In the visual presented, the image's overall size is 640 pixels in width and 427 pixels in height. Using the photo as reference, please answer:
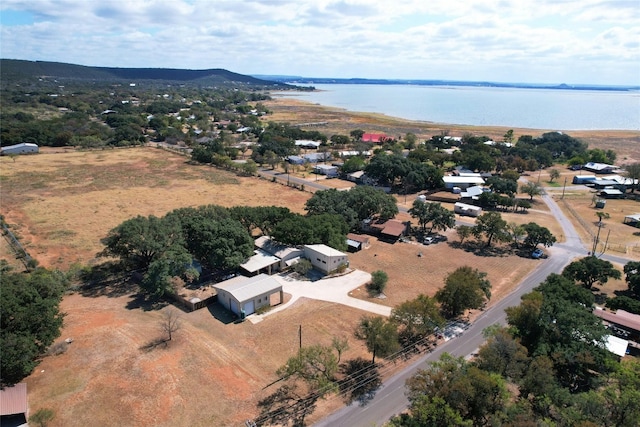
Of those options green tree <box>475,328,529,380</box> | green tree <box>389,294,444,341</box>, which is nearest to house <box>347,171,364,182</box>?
green tree <box>389,294,444,341</box>

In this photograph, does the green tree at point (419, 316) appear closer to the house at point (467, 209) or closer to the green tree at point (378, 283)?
the green tree at point (378, 283)

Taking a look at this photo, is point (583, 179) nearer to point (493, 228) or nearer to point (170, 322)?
point (493, 228)

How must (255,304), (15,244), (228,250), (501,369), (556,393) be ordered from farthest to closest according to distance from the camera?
1. (15,244)
2. (228,250)
3. (255,304)
4. (501,369)
5. (556,393)

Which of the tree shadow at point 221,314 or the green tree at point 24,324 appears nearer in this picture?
the green tree at point 24,324

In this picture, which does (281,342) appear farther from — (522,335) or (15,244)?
(15,244)

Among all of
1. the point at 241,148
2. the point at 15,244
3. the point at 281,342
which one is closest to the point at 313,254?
the point at 281,342

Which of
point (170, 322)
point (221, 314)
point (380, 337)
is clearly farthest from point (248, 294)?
point (380, 337)

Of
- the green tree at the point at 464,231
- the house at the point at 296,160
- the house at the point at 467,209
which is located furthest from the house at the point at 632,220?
the house at the point at 296,160
